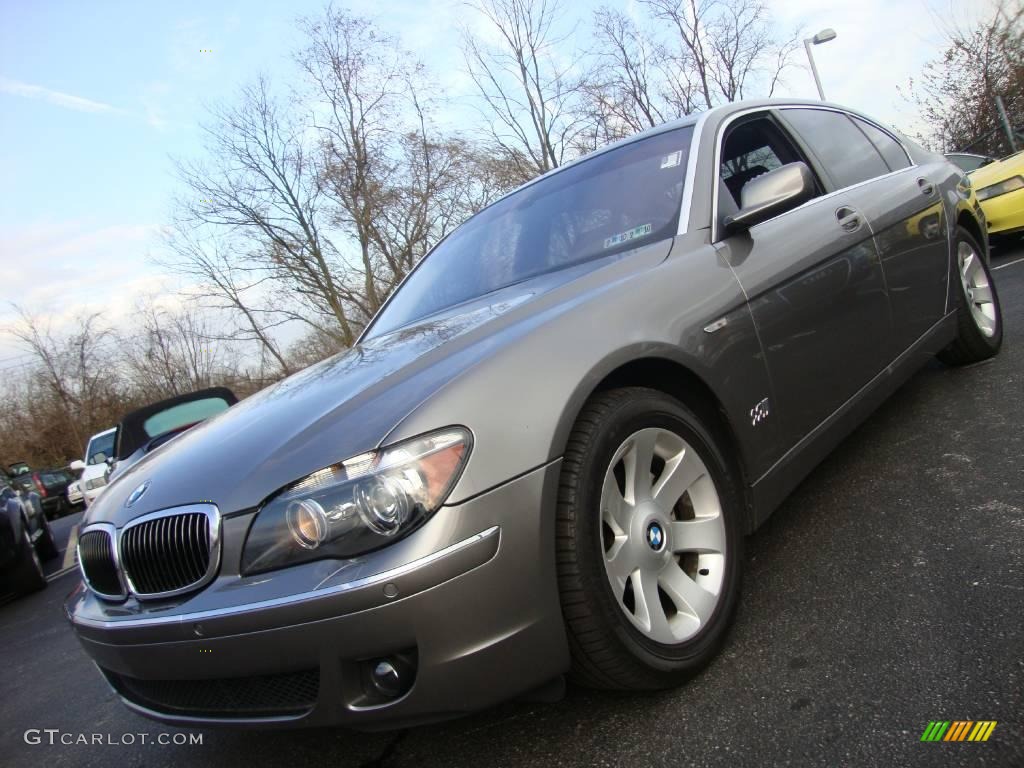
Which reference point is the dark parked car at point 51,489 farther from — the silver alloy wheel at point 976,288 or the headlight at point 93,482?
the silver alloy wheel at point 976,288

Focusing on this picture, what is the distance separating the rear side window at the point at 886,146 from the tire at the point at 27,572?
6786mm

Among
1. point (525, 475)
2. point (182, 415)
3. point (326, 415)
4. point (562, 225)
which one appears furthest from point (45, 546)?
point (525, 475)

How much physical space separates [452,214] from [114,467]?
56.8 feet

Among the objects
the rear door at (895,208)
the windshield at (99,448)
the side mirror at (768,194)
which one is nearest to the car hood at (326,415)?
the side mirror at (768,194)

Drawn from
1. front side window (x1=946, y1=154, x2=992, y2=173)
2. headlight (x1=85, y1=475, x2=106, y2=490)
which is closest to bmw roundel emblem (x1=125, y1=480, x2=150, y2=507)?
front side window (x1=946, y1=154, x2=992, y2=173)

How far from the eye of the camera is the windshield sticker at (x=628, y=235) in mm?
2443

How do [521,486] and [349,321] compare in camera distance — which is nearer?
[521,486]

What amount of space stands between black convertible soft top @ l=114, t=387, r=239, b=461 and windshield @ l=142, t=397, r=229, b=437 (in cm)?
4

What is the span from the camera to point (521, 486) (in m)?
1.54

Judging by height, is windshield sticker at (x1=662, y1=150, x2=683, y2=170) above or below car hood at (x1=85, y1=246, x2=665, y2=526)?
above

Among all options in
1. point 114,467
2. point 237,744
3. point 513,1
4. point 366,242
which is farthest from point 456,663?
point 366,242

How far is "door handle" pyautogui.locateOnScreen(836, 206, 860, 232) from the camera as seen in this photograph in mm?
2832

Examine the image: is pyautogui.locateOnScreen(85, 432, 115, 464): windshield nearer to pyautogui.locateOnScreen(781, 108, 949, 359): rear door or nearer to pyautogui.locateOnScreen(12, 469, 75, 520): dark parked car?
pyautogui.locateOnScreen(12, 469, 75, 520): dark parked car

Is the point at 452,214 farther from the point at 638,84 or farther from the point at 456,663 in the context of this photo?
the point at 456,663
